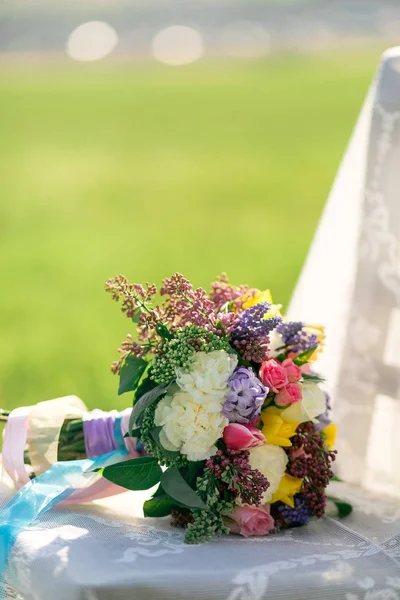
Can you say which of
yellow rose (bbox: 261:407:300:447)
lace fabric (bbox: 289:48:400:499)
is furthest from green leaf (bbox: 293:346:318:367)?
lace fabric (bbox: 289:48:400:499)

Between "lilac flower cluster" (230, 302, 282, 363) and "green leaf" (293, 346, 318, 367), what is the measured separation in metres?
0.11

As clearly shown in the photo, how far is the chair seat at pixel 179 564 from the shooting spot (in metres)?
1.10

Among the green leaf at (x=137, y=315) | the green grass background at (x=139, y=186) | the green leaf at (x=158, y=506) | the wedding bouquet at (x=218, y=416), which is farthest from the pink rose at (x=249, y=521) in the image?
the green grass background at (x=139, y=186)

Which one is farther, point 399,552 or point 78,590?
point 399,552

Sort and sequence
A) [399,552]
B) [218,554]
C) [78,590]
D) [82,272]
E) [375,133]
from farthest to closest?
[82,272], [375,133], [399,552], [218,554], [78,590]

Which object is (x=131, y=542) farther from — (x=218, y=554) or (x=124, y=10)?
(x=124, y=10)

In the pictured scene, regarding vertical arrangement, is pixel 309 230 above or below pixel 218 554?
above

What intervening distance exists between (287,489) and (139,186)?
252 inches

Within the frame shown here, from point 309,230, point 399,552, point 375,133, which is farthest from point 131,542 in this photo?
point 309,230

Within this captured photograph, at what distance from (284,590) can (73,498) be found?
0.43 metres

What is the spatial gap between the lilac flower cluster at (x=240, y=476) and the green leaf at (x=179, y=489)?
0.13 ft

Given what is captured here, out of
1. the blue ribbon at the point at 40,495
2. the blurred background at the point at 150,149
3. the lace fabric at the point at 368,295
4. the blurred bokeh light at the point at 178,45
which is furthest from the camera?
the blurred bokeh light at the point at 178,45

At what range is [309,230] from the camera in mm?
6484

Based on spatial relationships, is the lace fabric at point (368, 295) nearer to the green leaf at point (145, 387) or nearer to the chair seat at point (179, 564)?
the chair seat at point (179, 564)
